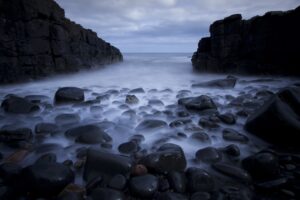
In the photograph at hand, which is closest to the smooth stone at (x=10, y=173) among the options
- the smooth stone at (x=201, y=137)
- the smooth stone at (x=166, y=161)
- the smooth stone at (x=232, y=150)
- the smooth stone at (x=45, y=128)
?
the smooth stone at (x=45, y=128)

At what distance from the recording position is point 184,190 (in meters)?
2.12

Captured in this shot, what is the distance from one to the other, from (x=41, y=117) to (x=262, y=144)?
337 centimetres

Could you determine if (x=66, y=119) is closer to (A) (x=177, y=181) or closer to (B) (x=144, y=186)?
(B) (x=144, y=186)

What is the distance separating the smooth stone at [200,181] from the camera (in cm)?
211

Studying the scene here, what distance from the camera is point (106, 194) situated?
1.97m

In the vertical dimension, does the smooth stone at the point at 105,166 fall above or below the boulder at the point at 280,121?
below

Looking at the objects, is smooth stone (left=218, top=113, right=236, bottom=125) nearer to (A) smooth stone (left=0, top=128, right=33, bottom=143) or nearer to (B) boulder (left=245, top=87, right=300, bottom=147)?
(B) boulder (left=245, top=87, right=300, bottom=147)

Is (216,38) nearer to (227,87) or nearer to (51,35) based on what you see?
(227,87)

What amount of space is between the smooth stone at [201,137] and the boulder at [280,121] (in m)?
0.63

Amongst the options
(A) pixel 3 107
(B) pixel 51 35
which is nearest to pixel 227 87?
(A) pixel 3 107

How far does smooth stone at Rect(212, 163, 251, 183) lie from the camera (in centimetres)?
222

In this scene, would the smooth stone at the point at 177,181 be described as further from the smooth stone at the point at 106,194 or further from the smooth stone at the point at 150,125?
the smooth stone at the point at 150,125

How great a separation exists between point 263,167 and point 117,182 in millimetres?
1395

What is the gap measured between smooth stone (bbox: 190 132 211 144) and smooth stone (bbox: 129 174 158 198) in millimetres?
1073
